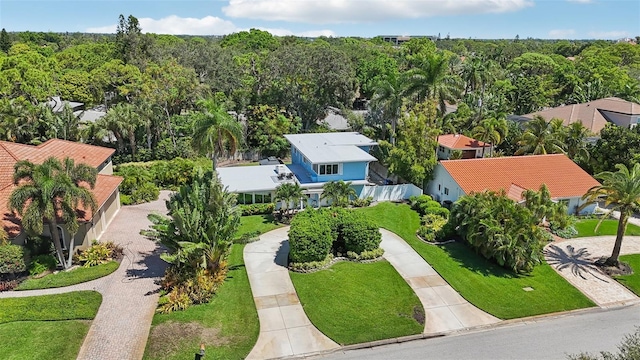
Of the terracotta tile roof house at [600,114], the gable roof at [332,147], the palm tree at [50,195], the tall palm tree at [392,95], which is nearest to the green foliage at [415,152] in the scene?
the gable roof at [332,147]

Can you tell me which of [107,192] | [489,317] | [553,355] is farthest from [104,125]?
[553,355]

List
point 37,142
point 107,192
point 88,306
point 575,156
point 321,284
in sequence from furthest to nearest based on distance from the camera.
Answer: point 575,156
point 37,142
point 107,192
point 321,284
point 88,306

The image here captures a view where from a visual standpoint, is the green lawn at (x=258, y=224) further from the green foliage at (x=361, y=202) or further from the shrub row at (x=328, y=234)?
the green foliage at (x=361, y=202)

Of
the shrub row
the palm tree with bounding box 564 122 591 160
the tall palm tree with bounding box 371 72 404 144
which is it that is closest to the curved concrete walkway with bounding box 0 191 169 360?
the shrub row

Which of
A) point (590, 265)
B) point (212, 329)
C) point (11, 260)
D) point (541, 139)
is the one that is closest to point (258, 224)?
point (212, 329)

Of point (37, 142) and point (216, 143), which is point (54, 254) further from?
point (37, 142)

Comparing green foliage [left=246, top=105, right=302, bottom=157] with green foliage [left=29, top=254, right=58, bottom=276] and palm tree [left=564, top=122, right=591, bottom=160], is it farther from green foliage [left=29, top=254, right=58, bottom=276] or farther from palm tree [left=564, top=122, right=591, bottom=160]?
palm tree [left=564, top=122, right=591, bottom=160]

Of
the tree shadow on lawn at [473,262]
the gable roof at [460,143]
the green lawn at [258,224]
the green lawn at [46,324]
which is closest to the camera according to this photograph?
the green lawn at [46,324]
